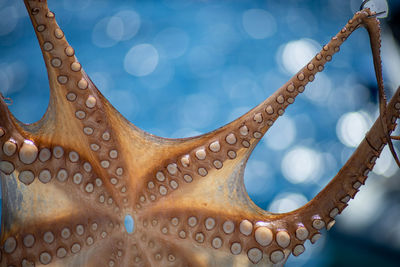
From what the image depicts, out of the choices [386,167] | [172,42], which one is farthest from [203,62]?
[386,167]

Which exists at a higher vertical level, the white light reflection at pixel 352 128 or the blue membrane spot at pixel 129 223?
the white light reflection at pixel 352 128

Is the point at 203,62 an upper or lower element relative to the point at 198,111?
upper

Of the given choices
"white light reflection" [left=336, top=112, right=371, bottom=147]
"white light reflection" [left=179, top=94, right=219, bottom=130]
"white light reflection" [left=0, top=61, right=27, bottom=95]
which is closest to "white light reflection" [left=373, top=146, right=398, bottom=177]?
"white light reflection" [left=336, top=112, right=371, bottom=147]

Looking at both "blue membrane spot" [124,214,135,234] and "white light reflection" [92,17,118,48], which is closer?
"blue membrane spot" [124,214,135,234]

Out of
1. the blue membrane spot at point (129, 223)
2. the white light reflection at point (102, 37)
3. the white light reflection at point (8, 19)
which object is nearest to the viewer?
the blue membrane spot at point (129, 223)

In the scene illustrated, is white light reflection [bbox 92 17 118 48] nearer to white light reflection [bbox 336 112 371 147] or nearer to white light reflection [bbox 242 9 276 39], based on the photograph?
white light reflection [bbox 242 9 276 39]

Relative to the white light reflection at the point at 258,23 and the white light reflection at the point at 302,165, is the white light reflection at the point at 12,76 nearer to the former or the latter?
the white light reflection at the point at 258,23

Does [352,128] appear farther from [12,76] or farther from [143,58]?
[12,76]

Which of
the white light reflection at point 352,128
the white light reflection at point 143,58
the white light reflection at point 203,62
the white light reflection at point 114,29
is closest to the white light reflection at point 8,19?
the white light reflection at point 114,29
